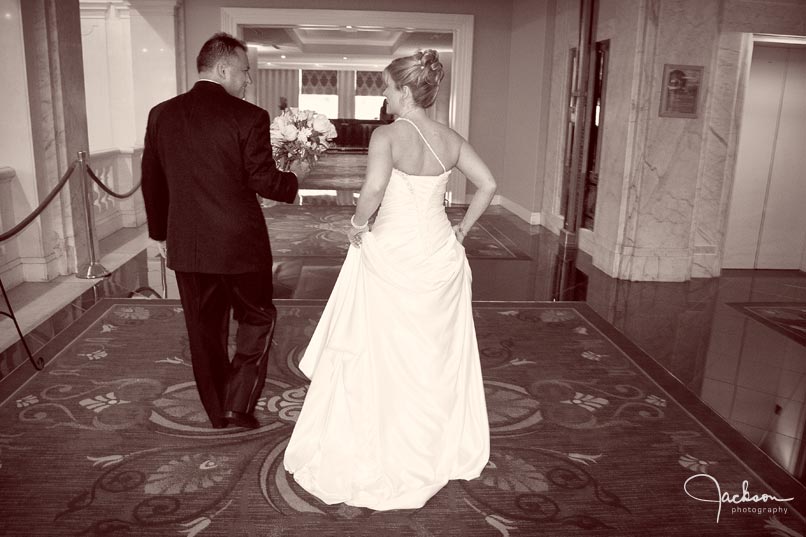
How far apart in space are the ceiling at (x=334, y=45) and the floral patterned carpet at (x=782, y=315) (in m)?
11.5

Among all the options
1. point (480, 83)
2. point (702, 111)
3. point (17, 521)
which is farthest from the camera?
point (480, 83)

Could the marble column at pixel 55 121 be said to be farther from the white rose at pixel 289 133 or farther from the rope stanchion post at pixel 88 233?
the white rose at pixel 289 133

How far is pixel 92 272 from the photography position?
21.6 feet

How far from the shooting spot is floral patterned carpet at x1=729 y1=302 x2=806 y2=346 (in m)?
5.39

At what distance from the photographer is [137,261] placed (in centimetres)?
734

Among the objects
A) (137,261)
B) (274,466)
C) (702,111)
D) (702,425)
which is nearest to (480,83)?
(702,111)

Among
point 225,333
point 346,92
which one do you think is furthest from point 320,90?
point 225,333

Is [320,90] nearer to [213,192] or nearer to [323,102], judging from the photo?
[323,102]

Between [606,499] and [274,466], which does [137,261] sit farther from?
[606,499]

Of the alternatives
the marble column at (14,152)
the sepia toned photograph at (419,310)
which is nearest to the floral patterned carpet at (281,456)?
the sepia toned photograph at (419,310)

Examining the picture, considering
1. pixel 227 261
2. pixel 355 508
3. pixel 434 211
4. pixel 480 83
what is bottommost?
pixel 355 508

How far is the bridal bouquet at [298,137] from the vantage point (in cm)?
358

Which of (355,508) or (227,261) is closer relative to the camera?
(355,508)

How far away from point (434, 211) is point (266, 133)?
0.84 m
